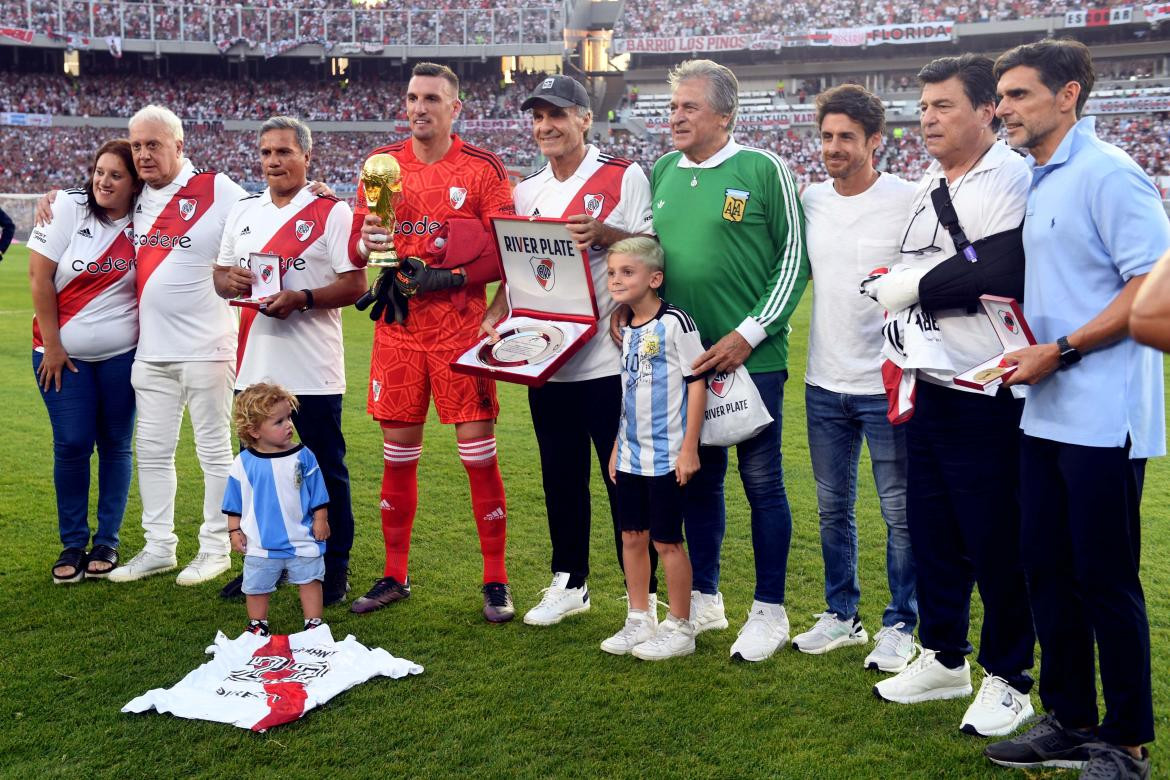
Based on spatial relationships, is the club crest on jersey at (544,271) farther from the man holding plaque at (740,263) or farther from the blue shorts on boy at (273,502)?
the blue shorts on boy at (273,502)

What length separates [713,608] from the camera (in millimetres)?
4426

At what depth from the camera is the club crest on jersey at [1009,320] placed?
3098 mm

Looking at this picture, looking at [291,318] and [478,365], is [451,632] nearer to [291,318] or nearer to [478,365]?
[478,365]

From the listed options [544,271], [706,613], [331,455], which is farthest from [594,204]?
[706,613]

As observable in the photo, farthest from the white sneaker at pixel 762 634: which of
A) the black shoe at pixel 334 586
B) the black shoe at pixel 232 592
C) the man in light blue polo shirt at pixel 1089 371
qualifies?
the black shoe at pixel 232 592

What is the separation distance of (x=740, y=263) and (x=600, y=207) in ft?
2.12

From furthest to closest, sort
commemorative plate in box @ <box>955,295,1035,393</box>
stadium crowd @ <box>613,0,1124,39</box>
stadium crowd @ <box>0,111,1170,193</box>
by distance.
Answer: stadium crowd @ <box>613,0,1124,39</box>
stadium crowd @ <box>0,111,1170,193</box>
commemorative plate in box @ <box>955,295,1035,393</box>

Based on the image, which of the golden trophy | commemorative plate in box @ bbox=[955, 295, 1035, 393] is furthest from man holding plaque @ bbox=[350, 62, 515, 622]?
commemorative plate in box @ bbox=[955, 295, 1035, 393]

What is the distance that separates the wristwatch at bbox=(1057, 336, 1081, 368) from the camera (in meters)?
2.91

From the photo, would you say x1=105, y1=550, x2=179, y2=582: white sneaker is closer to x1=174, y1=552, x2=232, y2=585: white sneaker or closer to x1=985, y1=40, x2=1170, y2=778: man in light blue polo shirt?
x1=174, y1=552, x2=232, y2=585: white sneaker

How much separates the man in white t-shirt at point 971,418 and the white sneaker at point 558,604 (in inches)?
64.3

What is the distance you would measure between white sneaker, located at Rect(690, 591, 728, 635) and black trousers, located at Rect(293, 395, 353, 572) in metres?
1.65

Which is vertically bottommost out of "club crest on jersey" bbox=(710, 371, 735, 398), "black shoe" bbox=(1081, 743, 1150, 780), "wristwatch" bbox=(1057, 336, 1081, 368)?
"black shoe" bbox=(1081, 743, 1150, 780)

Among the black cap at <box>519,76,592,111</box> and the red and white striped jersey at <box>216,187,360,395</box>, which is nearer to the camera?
the black cap at <box>519,76,592,111</box>
